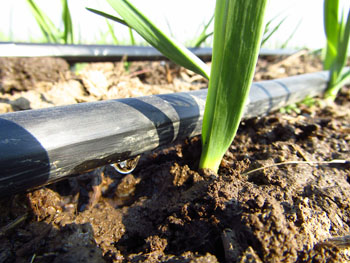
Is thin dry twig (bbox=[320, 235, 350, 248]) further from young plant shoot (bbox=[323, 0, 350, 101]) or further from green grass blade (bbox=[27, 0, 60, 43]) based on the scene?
green grass blade (bbox=[27, 0, 60, 43])

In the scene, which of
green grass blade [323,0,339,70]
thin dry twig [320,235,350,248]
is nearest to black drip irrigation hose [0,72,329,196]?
thin dry twig [320,235,350,248]

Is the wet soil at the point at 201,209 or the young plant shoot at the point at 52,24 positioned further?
the young plant shoot at the point at 52,24

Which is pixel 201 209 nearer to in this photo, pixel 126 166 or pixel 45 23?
pixel 126 166

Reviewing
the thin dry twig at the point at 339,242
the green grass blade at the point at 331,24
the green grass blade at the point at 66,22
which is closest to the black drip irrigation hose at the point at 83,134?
the thin dry twig at the point at 339,242

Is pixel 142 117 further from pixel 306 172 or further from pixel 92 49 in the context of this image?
pixel 92 49

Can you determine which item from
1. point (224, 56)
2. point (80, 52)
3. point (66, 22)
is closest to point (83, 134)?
point (224, 56)

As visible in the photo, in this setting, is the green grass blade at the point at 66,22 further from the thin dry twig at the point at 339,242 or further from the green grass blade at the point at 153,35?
the thin dry twig at the point at 339,242

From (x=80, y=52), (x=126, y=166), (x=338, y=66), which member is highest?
(x=80, y=52)
